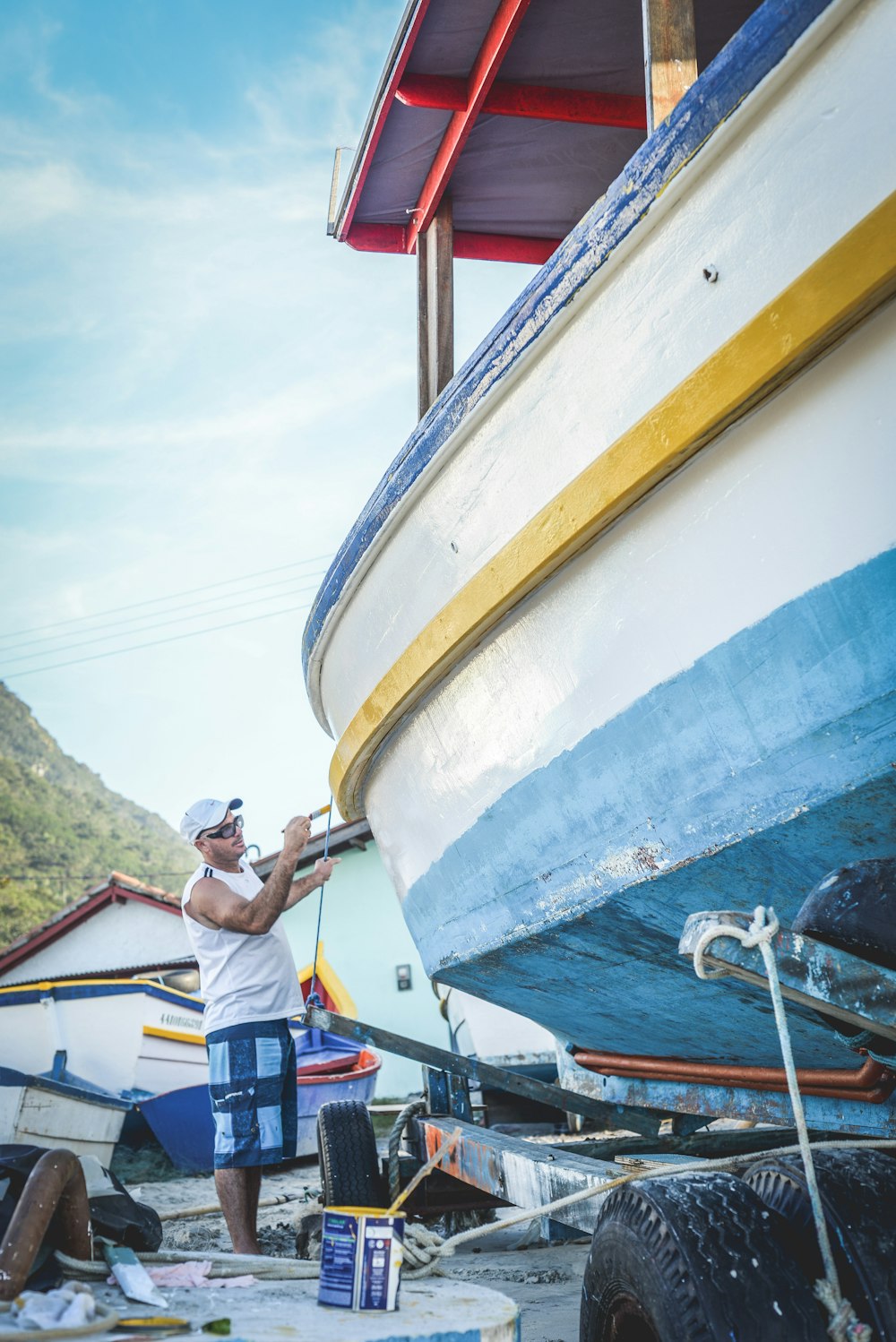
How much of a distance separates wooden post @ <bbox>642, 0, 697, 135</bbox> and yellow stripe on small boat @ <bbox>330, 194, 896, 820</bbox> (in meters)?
0.82

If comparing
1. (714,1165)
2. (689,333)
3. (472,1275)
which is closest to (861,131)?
(689,333)

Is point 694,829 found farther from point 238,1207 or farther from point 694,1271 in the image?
point 238,1207

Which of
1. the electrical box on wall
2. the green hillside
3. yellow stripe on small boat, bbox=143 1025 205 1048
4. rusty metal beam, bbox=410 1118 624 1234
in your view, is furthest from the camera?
the green hillside

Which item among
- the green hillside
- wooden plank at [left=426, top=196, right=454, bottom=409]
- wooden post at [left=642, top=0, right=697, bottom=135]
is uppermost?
the green hillside

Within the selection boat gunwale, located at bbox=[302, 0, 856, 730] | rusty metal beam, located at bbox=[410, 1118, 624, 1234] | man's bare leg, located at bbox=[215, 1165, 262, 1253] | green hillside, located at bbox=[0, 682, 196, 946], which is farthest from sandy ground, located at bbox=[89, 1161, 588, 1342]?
green hillside, located at bbox=[0, 682, 196, 946]

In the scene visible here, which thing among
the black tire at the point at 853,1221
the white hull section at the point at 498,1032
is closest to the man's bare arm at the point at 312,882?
the black tire at the point at 853,1221

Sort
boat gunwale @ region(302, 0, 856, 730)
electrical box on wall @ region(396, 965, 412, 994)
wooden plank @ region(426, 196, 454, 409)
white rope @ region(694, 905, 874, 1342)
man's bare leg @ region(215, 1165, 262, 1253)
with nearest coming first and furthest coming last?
1. white rope @ region(694, 905, 874, 1342)
2. boat gunwale @ region(302, 0, 856, 730)
3. man's bare leg @ region(215, 1165, 262, 1253)
4. wooden plank @ region(426, 196, 454, 409)
5. electrical box on wall @ region(396, 965, 412, 994)

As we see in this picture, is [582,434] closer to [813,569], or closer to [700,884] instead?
[813,569]

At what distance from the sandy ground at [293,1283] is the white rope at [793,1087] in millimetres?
534

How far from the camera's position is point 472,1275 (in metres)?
3.18

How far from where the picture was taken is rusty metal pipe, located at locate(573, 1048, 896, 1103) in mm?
2139

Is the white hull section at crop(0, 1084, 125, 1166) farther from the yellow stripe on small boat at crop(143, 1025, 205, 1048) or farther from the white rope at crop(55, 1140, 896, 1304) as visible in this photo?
the white rope at crop(55, 1140, 896, 1304)

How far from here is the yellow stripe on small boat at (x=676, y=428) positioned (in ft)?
4.84

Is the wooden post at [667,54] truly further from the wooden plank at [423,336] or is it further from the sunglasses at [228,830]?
the sunglasses at [228,830]
